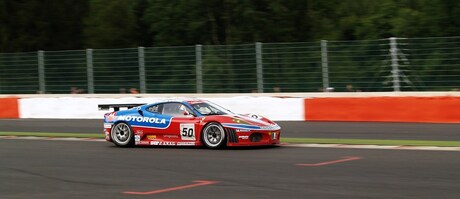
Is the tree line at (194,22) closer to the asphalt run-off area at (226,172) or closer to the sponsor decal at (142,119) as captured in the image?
the sponsor decal at (142,119)

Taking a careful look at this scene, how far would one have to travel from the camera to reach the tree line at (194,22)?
4009 centimetres

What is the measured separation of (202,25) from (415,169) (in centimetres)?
3103

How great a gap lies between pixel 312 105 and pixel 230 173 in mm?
10333

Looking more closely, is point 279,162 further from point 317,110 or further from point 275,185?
point 317,110

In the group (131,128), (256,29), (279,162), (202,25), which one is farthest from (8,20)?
(279,162)

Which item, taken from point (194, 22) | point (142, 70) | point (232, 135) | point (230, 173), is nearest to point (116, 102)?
point (142, 70)

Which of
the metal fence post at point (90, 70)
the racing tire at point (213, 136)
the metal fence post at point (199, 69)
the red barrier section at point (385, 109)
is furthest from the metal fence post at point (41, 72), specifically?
the racing tire at point (213, 136)

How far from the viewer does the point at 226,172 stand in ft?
36.5

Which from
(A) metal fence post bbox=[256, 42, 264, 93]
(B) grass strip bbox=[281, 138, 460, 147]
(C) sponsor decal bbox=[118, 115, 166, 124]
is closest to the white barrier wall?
(A) metal fence post bbox=[256, 42, 264, 93]

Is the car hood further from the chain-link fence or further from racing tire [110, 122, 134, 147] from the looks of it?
the chain-link fence

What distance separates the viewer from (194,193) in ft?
30.5

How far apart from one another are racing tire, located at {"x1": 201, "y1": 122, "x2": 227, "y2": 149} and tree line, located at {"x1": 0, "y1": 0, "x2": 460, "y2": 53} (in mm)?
23298

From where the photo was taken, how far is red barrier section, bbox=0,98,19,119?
25812 mm

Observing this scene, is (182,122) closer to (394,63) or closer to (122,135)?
(122,135)
